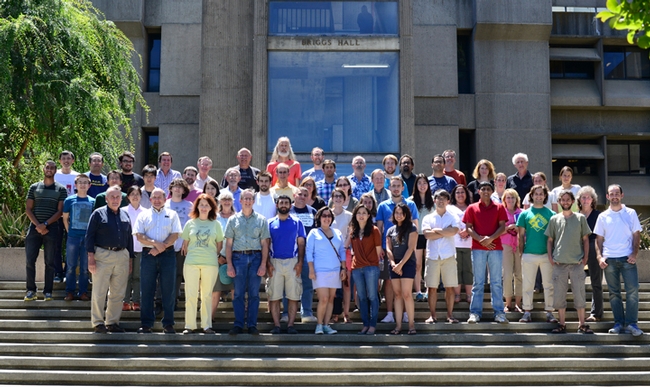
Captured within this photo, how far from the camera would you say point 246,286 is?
10289 mm

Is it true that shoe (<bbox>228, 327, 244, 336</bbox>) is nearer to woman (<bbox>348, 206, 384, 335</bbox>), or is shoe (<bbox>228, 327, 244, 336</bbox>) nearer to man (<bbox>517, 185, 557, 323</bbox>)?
woman (<bbox>348, 206, 384, 335</bbox>)

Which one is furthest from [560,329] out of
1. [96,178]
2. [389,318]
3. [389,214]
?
[96,178]

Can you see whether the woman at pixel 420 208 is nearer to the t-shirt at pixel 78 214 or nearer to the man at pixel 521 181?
the man at pixel 521 181

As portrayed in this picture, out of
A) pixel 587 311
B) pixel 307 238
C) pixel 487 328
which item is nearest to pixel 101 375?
pixel 307 238

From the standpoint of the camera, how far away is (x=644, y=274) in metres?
13.6

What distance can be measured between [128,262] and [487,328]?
532cm

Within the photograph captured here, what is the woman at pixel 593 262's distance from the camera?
1103cm

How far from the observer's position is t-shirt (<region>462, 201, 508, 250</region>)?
10883 millimetres

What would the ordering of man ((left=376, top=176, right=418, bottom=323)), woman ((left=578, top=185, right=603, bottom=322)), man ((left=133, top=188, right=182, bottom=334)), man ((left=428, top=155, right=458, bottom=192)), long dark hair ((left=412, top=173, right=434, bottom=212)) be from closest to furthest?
1. man ((left=133, top=188, right=182, bottom=334))
2. man ((left=376, top=176, right=418, bottom=323))
3. woman ((left=578, top=185, right=603, bottom=322))
4. long dark hair ((left=412, top=173, right=434, bottom=212))
5. man ((left=428, top=155, right=458, bottom=192))

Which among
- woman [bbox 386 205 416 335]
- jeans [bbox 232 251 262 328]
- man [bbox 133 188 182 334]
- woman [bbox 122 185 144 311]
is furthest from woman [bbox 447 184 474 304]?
woman [bbox 122 185 144 311]

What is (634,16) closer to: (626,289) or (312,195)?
(626,289)

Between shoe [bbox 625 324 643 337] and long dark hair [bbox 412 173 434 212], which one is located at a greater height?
long dark hair [bbox 412 173 434 212]

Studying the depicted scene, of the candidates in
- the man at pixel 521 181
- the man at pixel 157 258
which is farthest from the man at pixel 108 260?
the man at pixel 521 181

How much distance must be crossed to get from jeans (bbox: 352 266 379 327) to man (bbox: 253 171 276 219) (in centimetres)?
177
